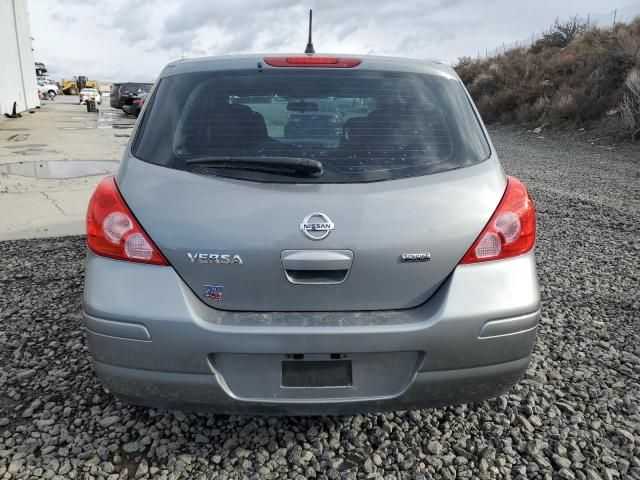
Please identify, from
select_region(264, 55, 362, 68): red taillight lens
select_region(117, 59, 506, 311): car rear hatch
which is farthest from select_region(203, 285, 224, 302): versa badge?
select_region(264, 55, 362, 68): red taillight lens

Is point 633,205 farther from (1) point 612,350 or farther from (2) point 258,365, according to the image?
(2) point 258,365

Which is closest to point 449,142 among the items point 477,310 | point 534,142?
point 477,310

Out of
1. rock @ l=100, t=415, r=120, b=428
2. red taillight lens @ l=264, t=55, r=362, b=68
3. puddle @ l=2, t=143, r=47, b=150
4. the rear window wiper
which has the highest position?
red taillight lens @ l=264, t=55, r=362, b=68

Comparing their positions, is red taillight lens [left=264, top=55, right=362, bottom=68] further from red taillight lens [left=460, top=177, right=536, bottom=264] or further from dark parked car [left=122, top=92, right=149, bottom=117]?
dark parked car [left=122, top=92, right=149, bottom=117]

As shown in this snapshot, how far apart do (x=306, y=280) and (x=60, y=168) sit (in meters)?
9.89

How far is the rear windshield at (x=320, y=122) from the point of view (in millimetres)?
2092

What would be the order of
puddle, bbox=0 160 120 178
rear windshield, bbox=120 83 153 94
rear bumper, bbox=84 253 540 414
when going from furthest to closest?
rear windshield, bbox=120 83 153 94 → puddle, bbox=0 160 120 178 → rear bumper, bbox=84 253 540 414

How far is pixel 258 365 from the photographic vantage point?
75.2 inches

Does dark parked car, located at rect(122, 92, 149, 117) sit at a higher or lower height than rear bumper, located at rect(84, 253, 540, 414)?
lower

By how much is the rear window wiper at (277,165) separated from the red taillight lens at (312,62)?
55 cm

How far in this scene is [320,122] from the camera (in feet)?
7.32

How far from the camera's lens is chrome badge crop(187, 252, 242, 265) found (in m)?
1.90

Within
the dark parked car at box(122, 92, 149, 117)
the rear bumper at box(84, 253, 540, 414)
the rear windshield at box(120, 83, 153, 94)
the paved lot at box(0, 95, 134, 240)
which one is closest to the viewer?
the rear bumper at box(84, 253, 540, 414)

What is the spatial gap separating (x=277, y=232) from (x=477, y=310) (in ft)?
2.59
